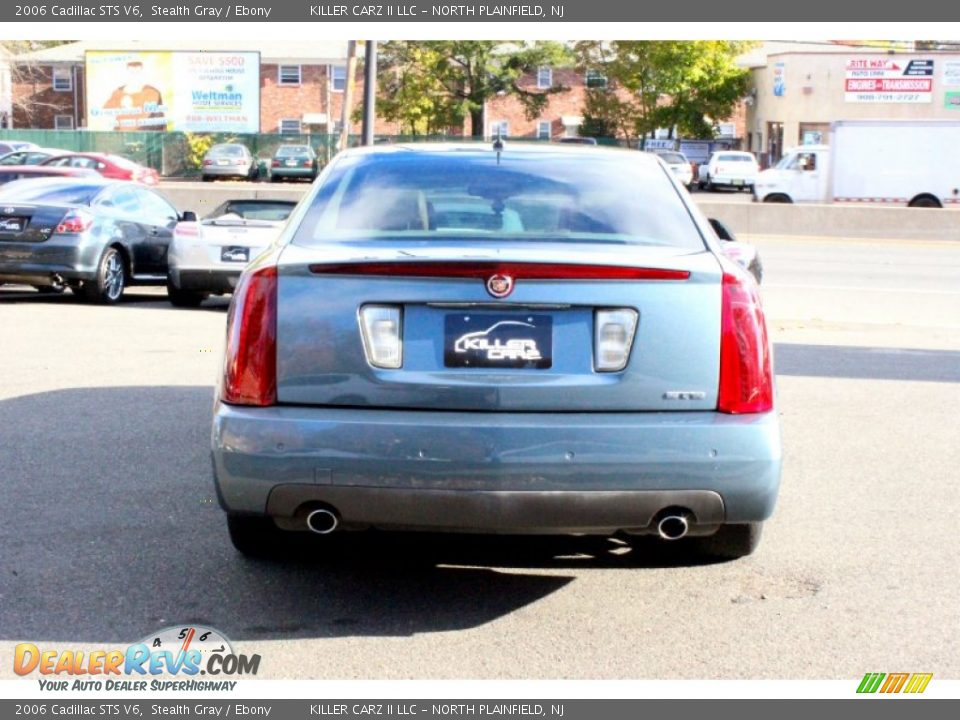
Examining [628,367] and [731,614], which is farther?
[731,614]

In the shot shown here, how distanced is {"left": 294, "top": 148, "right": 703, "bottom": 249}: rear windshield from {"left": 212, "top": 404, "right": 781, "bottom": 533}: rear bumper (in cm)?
82

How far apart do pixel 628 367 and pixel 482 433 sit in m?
0.54

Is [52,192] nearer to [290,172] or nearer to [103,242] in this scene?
[103,242]

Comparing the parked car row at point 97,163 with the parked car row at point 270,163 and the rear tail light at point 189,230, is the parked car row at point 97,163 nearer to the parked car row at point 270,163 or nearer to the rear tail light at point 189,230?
the parked car row at point 270,163

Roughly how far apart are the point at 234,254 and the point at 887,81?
167 feet

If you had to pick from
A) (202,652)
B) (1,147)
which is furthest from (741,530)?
(1,147)

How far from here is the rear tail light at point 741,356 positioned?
183 inches

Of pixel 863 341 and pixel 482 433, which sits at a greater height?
pixel 482 433

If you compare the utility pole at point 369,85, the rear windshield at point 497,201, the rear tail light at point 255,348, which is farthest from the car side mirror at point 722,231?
the utility pole at point 369,85

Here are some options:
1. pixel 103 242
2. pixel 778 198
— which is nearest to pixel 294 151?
pixel 778 198

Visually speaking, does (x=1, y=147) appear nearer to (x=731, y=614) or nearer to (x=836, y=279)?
(x=836, y=279)

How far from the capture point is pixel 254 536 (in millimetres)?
5379

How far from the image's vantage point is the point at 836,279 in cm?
2005
